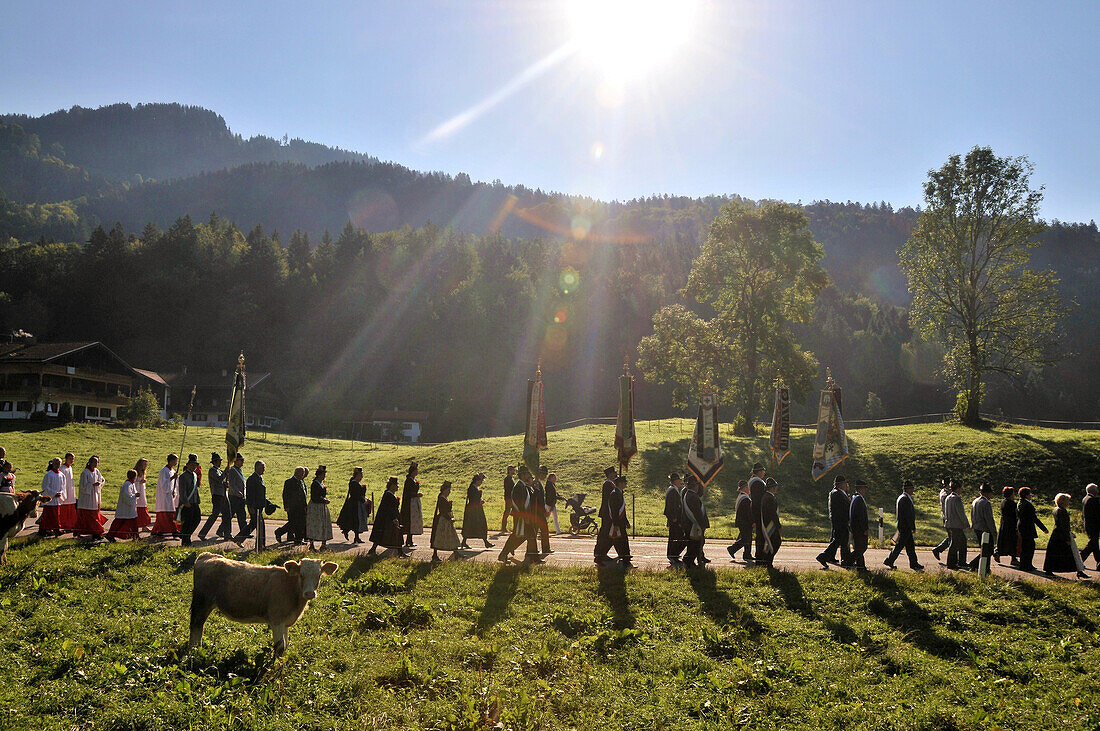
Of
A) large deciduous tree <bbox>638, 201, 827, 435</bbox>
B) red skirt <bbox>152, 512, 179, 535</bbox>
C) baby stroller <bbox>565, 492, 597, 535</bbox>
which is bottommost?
baby stroller <bbox>565, 492, 597, 535</bbox>

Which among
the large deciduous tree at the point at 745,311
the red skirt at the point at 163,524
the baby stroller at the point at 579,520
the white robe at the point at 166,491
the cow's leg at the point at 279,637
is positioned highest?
the large deciduous tree at the point at 745,311

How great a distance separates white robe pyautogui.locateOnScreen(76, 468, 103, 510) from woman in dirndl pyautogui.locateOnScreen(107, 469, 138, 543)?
0.75 meters

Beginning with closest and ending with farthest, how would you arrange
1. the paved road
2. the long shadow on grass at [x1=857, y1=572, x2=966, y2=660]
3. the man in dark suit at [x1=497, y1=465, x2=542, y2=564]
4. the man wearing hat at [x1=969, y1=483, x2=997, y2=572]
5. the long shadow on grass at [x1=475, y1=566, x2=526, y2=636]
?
the long shadow on grass at [x1=857, y1=572, x2=966, y2=660] < the long shadow on grass at [x1=475, y1=566, x2=526, y2=636] < the paved road < the man wearing hat at [x1=969, y1=483, x2=997, y2=572] < the man in dark suit at [x1=497, y1=465, x2=542, y2=564]

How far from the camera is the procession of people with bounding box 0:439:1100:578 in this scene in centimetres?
1616

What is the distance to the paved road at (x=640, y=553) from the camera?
53.6 feet

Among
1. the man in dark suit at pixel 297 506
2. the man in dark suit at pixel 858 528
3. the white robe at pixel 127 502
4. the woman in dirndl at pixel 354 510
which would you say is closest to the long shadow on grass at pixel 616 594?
the man in dark suit at pixel 858 528

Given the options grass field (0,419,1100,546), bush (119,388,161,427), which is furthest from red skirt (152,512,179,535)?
bush (119,388,161,427)

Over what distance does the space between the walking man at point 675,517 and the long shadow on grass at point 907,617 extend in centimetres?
412

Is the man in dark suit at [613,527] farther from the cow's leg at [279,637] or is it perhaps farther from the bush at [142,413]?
the bush at [142,413]

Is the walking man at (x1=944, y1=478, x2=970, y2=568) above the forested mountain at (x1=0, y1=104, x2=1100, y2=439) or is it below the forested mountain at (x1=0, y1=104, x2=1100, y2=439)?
below

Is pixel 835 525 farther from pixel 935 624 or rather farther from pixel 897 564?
pixel 935 624

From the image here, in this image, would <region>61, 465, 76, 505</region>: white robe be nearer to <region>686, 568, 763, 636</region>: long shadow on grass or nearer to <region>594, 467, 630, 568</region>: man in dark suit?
<region>594, 467, 630, 568</region>: man in dark suit

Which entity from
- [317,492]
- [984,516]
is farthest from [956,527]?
[317,492]

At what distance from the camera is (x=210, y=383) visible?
286 ft
